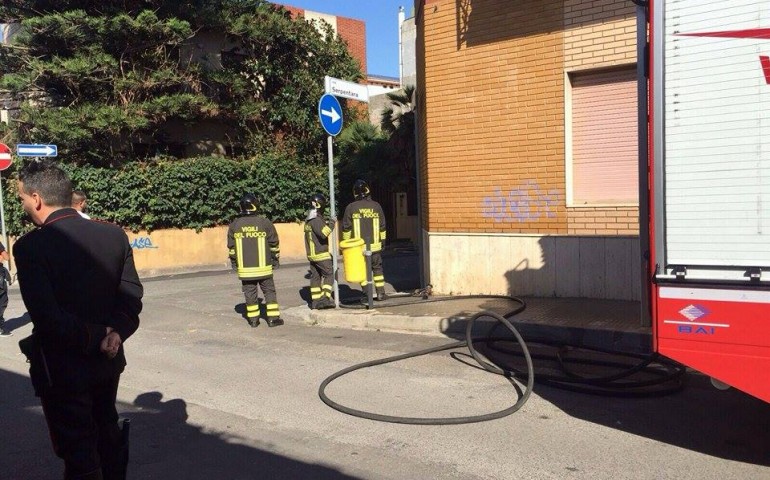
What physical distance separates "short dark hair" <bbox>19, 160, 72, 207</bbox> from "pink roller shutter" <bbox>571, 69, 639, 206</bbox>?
284 inches

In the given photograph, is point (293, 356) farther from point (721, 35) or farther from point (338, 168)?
point (338, 168)

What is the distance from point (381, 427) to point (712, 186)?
2833mm

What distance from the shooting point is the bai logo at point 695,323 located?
12.4 feet

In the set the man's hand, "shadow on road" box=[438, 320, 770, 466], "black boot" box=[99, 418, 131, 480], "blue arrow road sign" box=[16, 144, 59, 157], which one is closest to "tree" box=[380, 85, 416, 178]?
"blue arrow road sign" box=[16, 144, 59, 157]

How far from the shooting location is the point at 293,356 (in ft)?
23.6

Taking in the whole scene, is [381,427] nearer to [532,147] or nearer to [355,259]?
A: [355,259]

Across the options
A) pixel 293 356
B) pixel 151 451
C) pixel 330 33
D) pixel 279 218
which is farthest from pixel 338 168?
pixel 151 451

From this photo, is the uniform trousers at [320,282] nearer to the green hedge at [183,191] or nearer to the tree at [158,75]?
the green hedge at [183,191]

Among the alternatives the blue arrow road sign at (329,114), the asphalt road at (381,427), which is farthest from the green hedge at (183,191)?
the asphalt road at (381,427)

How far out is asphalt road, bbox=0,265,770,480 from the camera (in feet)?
13.3

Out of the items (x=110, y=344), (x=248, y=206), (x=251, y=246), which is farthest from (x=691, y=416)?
(x=248, y=206)

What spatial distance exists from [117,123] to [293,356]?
452 inches

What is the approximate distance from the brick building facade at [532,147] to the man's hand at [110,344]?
705 cm

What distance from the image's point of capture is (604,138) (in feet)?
28.9
